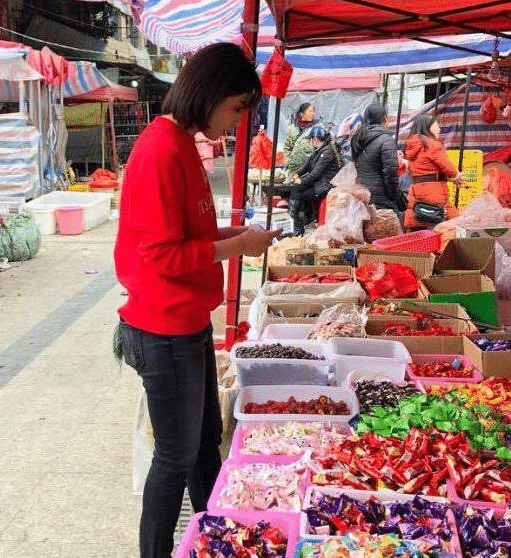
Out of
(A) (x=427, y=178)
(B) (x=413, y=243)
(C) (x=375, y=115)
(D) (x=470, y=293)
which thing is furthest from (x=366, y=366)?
(A) (x=427, y=178)

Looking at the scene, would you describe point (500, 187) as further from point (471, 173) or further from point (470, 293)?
point (470, 293)

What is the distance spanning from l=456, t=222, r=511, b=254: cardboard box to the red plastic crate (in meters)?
0.28

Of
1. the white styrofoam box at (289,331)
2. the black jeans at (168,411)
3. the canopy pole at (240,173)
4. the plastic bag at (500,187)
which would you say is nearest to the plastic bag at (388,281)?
the white styrofoam box at (289,331)

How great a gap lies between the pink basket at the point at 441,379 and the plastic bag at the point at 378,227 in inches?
111

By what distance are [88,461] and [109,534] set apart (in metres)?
0.86

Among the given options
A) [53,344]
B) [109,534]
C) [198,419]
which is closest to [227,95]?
[198,419]

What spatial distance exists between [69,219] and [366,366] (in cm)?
1012

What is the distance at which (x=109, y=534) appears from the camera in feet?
11.4

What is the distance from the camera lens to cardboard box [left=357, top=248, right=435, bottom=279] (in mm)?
5367

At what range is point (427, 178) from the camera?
8.25 meters

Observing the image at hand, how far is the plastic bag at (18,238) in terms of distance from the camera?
10297 millimetres

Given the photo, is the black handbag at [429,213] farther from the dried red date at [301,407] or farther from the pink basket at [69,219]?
the pink basket at [69,219]

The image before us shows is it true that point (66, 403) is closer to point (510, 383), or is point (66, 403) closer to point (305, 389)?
point (305, 389)

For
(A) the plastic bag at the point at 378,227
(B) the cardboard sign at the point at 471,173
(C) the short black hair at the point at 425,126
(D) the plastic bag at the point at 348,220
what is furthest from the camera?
(B) the cardboard sign at the point at 471,173
